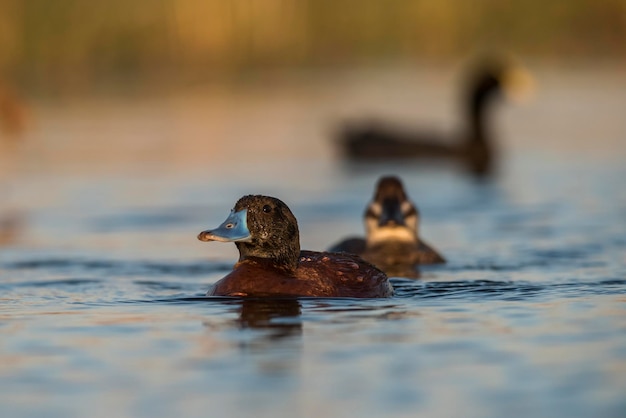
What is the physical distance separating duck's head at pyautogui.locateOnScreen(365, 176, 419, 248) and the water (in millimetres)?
501

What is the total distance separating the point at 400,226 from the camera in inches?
493

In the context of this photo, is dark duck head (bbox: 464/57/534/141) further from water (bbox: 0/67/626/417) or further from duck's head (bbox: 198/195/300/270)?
duck's head (bbox: 198/195/300/270)


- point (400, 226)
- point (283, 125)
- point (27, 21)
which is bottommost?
point (400, 226)

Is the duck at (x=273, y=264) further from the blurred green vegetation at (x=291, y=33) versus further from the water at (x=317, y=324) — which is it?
the blurred green vegetation at (x=291, y=33)

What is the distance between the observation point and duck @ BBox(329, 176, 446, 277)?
486 inches

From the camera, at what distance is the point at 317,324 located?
870cm

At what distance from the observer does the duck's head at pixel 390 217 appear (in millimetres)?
12516

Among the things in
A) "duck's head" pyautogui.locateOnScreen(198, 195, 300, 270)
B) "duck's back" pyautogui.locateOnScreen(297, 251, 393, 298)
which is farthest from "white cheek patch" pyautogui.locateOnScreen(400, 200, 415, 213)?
"duck's head" pyautogui.locateOnScreen(198, 195, 300, 270)

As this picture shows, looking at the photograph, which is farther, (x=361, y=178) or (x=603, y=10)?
(x=603, y=10)

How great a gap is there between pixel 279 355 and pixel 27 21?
32702 millimetres

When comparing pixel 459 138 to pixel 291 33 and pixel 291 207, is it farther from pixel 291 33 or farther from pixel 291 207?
pixel 291 33

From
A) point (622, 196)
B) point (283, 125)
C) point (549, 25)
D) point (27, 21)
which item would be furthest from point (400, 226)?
point (549, 25)

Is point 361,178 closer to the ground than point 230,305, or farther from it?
farther from it

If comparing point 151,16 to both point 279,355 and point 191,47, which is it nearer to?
point 191,47
